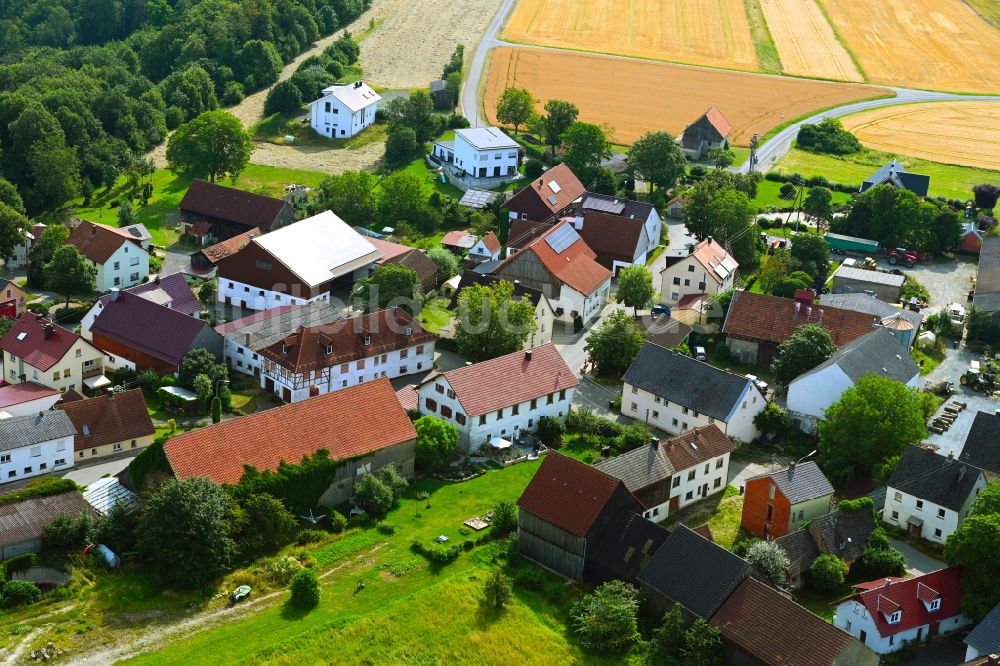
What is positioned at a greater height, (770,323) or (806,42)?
(770,323)

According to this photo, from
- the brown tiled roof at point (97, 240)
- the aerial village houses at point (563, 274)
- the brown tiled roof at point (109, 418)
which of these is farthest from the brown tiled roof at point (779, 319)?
the brown tiled roof at point (97, 240)

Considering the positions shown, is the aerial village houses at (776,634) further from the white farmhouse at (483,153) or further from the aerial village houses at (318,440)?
the white farmhouse at (483,153)

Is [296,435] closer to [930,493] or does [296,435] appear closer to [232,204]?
[930,493]

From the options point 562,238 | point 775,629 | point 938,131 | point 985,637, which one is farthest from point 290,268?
point 938,131

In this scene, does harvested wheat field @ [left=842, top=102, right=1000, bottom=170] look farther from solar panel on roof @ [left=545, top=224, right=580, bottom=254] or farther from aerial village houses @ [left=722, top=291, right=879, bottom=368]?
aerial village houses @ [left=722, top=291, right=879, bottom=368]

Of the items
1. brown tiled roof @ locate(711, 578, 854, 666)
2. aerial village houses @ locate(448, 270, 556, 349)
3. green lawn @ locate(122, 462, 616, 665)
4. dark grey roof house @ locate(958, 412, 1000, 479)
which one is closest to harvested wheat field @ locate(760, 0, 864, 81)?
aerial village houses @ locate(448, 270, 556, 349)

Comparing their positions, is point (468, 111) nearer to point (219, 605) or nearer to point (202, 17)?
point (202, 17)
